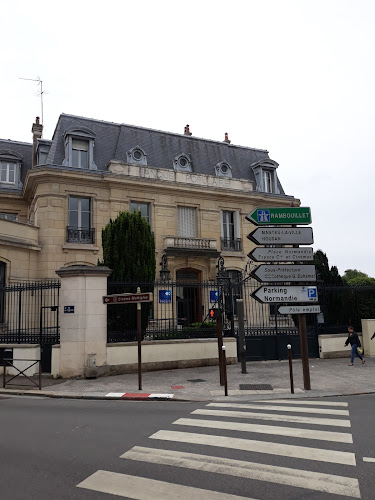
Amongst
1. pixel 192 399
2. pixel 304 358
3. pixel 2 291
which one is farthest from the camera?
pixel 2 291

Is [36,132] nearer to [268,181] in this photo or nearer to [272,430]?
[268,181]

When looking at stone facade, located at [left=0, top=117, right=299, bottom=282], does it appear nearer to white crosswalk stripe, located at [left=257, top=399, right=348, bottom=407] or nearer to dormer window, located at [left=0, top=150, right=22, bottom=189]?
dormer window, located at [left=0, top=150, right=22, bottom=189]

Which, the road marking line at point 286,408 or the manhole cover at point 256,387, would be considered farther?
the manhole cover at point 256,387

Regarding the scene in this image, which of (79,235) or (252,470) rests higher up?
(79,235)

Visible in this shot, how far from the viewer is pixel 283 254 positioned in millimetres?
10609

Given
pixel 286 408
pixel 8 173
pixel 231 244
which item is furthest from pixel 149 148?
pixel 286 408

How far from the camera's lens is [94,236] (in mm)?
21719

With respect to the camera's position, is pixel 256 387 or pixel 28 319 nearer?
pixel 256 387

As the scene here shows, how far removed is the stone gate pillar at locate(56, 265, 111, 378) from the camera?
38.8 feet

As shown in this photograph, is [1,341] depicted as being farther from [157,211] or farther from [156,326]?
[157,211]

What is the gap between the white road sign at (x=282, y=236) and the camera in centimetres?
1059

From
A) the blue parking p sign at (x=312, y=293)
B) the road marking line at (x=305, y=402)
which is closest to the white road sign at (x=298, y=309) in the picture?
the blue parking p sign at (x=312, y=293)

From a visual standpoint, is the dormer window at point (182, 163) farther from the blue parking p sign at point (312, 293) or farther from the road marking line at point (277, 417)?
the road marking line at point (277, 417)

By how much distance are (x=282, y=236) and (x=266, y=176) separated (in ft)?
58.8
